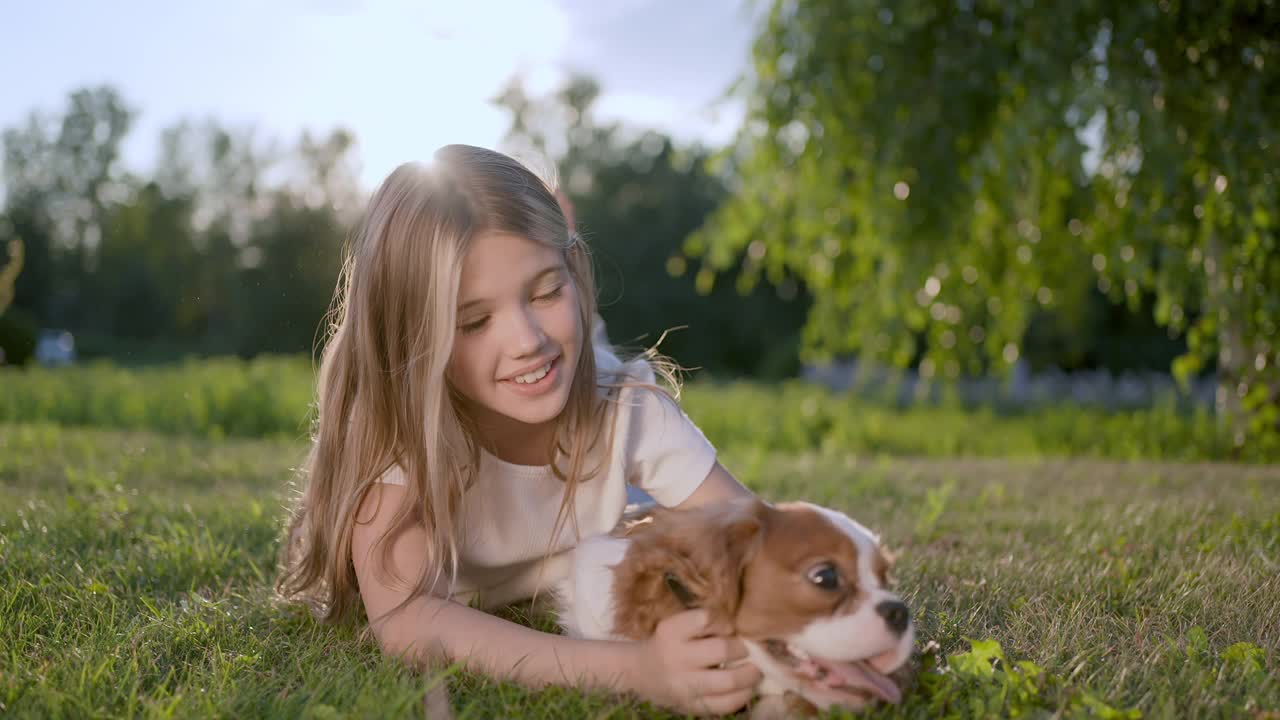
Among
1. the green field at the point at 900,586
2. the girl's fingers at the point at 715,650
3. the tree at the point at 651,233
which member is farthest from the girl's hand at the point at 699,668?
the tree at the point at 651,233

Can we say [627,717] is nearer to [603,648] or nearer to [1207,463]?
[603,648]

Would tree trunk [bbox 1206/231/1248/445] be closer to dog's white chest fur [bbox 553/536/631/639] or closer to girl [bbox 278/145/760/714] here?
girl [bbox 278/145/760/714]

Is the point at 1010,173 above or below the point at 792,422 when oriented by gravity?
above

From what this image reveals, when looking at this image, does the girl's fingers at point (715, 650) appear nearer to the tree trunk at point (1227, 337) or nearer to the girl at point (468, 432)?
the girl at point (468, 432)

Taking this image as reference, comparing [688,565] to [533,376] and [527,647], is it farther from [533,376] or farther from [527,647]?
[533,376]

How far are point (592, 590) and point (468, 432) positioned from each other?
0.72 m

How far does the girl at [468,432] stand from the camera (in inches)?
85.6

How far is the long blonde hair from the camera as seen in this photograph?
2.22 meters

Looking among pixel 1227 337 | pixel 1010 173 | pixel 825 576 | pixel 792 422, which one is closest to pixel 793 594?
pixel 825 576

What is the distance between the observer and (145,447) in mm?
5598

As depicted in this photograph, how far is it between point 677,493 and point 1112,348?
18659mm

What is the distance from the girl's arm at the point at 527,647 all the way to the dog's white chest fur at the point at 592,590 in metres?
0.07

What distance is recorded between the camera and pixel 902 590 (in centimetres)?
268

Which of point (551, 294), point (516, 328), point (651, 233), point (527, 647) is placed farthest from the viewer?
point (651, 233)
